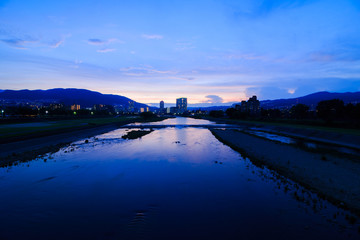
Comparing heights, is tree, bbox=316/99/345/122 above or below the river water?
above

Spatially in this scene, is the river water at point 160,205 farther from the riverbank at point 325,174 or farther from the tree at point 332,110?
the tree at point 332,110

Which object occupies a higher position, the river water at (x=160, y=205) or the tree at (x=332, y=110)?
the tree at (x=332, y=110)

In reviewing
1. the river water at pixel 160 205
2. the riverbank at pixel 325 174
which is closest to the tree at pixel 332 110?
the riverbank at pixel 325 174

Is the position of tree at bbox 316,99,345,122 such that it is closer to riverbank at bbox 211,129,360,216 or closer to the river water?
riverbank at bbox 211,129,360,216

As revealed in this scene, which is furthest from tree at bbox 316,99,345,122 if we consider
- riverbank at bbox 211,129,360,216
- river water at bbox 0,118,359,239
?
river water at bbox 0,118,359,239

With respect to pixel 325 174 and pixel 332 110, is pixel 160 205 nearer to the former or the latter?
pixel 325 174

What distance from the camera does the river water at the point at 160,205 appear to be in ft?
26.2

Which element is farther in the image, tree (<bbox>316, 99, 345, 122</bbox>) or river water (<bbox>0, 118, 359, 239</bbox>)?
tree (<bbox>316, 99, 345, 122</bbox>)

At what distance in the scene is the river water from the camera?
8.00 m

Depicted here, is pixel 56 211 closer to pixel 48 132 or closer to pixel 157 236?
pixel 157 236

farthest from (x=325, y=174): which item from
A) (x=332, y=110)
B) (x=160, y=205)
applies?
(x=332, y=110)

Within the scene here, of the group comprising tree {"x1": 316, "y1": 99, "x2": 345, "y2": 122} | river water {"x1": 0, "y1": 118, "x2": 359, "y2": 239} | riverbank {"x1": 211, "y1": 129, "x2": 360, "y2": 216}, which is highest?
tree {"x1": 316, "y1": 99, "x2": 345, "y2": 122}

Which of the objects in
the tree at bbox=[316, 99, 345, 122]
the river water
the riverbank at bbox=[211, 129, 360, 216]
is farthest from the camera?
the tree at bbox=[316, 99, 345, 122]

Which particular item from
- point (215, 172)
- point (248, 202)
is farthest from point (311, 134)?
point (248, 202)
